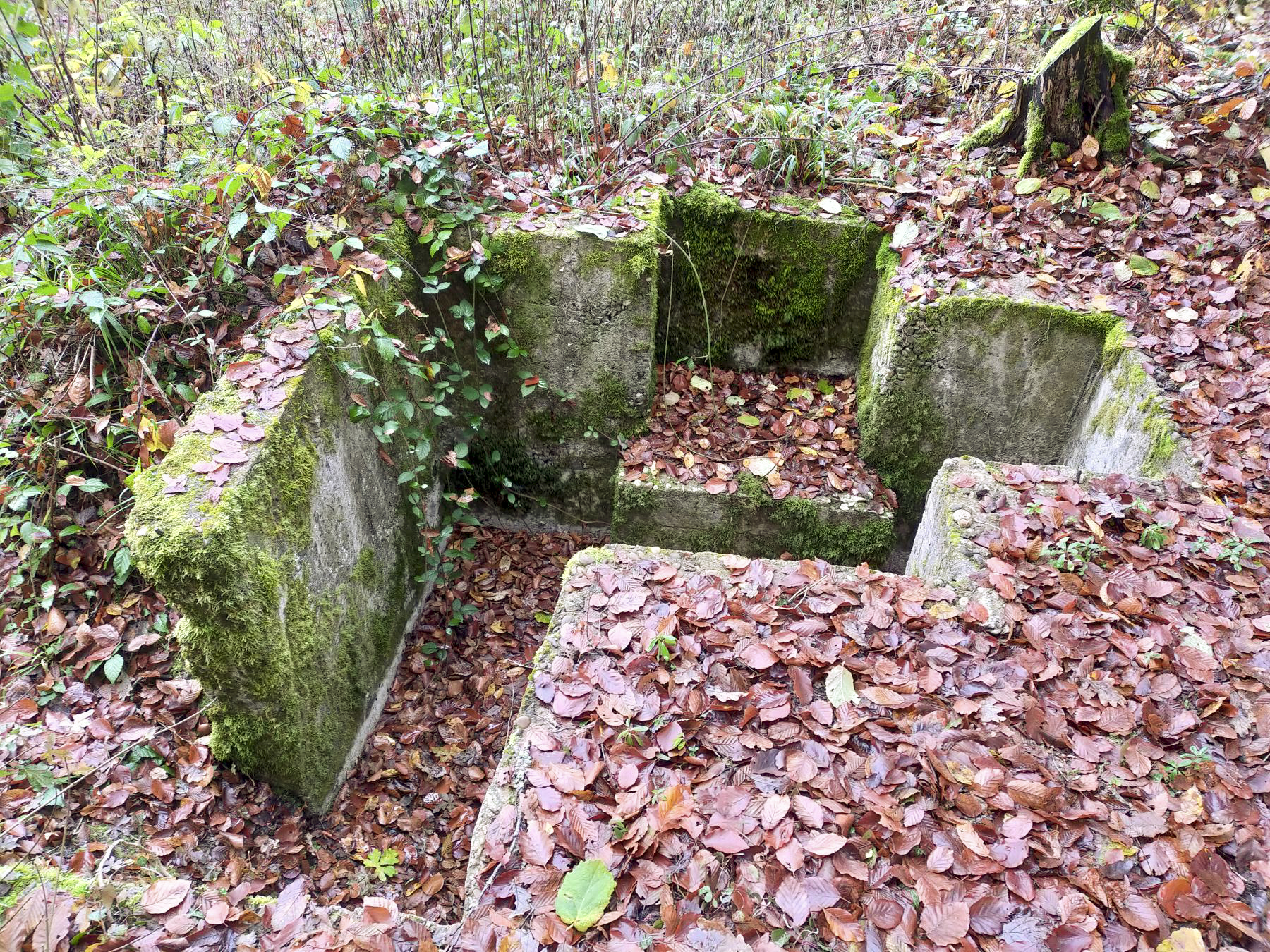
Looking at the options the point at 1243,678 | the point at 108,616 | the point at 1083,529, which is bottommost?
the point at 108,616

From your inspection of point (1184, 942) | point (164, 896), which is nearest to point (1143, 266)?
point (1184, 942)

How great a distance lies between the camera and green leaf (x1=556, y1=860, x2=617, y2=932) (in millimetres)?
1652

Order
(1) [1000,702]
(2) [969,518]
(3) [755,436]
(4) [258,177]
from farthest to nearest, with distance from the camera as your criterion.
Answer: (3) [755,436] < (4) [258,177] < (2) [969,518] < (1) [1000,702]

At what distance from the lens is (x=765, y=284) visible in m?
4.08

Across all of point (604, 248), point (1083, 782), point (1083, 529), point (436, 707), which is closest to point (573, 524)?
point (436, 707)

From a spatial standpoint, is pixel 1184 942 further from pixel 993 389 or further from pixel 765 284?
pixel 765 284

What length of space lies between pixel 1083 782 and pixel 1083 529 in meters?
1.00

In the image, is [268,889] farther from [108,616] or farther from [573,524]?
[573,524]

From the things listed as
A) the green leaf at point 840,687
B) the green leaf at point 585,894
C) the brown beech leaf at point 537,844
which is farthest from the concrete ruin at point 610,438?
the green leaf at point 585,894

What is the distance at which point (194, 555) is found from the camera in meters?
2.13

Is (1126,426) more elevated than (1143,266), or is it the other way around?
(1143,266)

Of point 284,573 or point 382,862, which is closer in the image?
point 284,573

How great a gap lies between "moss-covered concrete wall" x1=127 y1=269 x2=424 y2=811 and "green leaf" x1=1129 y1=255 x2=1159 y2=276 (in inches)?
148

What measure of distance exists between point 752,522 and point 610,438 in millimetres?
943
